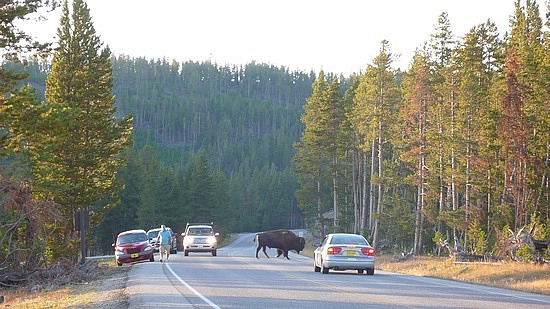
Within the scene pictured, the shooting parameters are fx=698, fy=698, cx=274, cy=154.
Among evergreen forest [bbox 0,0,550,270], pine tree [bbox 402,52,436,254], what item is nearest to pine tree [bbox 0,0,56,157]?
evergreen forest [bbox 0,0,550,270]

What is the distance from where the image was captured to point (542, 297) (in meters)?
17.3

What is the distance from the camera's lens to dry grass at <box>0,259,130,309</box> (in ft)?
64.1

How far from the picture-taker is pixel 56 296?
23.4 m

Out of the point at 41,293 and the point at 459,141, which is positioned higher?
the point at 459,141

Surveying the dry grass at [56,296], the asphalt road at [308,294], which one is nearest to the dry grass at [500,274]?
the asphalt road at [308,294]

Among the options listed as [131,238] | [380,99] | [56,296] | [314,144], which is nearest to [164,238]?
[131,238]

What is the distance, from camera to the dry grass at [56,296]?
64.1 feet

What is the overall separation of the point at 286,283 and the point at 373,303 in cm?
622

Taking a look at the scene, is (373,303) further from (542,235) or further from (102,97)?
(102,97)

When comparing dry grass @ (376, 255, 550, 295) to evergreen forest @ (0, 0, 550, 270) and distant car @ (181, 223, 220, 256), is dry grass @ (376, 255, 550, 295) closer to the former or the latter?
evergreen forest @ (0, 0, 550, 270)

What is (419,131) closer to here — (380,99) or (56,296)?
(380,99)

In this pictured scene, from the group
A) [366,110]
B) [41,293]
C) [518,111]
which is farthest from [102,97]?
[518,111]

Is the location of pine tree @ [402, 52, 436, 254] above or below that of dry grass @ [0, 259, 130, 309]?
above

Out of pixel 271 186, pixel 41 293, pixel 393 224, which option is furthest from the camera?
pixel 271 186
